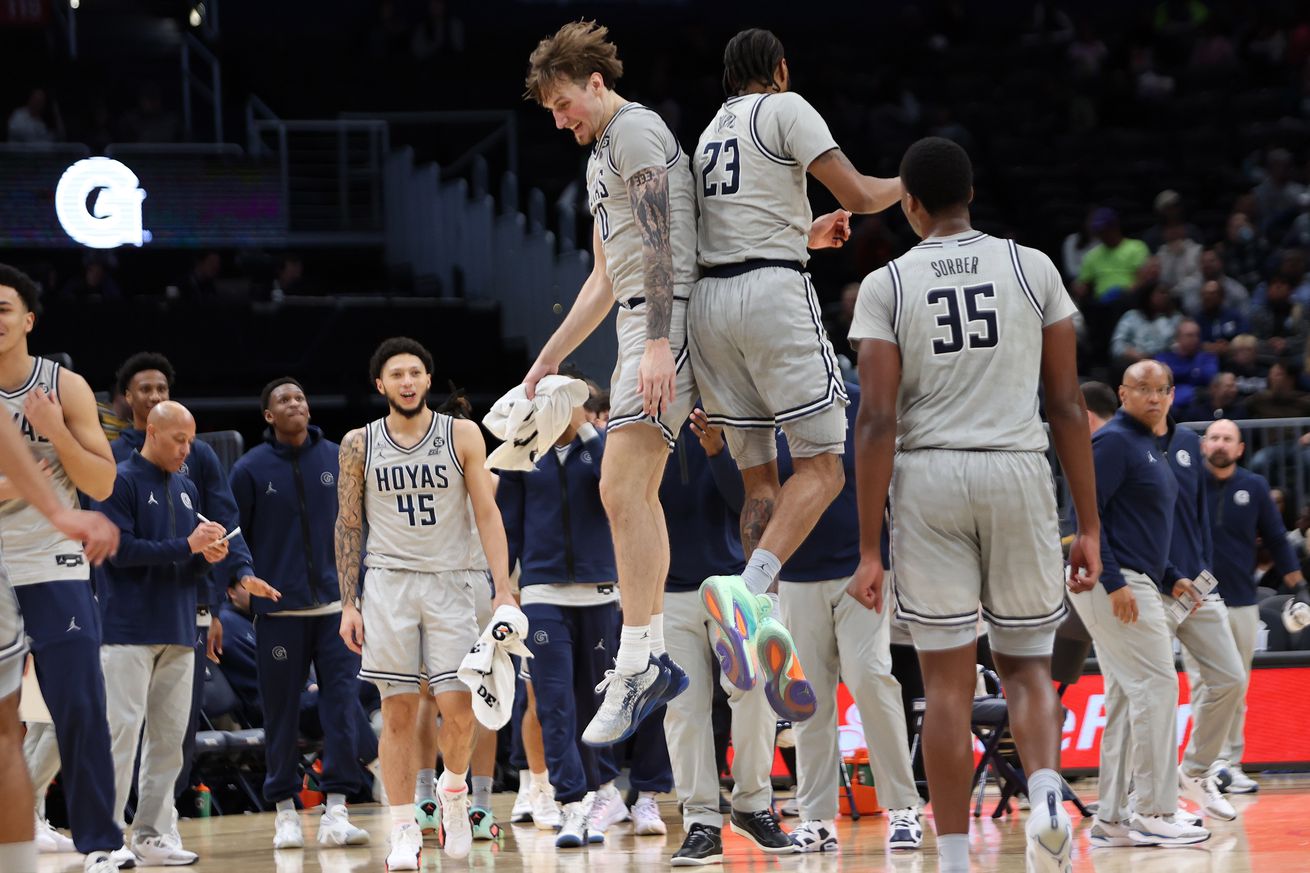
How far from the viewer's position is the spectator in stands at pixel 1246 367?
1480 cm

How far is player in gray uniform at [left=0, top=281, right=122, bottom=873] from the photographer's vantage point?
511cm

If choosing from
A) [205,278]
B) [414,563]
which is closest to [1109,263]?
[205,278]

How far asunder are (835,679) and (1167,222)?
968 centimetres

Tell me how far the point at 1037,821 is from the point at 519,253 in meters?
12.4

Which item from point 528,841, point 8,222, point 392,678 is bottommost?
point 528,841

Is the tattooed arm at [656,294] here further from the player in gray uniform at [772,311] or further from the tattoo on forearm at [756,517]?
the tattoo on forearm at [756,517]

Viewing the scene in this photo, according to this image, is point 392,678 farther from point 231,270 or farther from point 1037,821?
point 231,270

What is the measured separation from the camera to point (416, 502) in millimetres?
8797

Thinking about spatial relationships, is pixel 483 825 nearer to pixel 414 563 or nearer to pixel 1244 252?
pixel 414 563

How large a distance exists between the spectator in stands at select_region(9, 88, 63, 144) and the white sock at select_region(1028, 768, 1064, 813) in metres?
14.8

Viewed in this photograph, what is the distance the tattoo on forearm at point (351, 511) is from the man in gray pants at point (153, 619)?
0.64 metres

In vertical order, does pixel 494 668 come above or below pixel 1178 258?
below

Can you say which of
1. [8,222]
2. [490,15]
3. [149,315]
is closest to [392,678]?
[149,315]

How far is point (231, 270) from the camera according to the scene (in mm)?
18141
